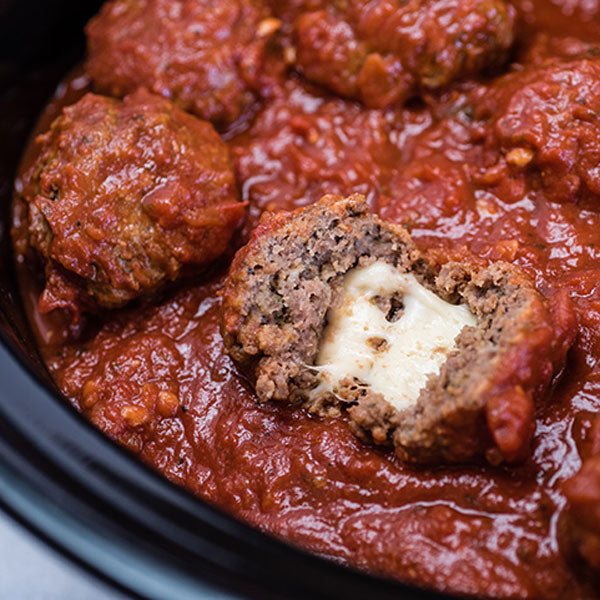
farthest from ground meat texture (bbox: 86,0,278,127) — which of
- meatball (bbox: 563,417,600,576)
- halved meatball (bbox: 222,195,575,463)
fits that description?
meatball (bbox: 563,417,600,576)

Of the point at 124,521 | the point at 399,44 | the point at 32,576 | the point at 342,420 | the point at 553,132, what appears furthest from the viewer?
the point at 399,44

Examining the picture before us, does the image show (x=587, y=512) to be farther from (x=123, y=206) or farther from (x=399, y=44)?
(x=399, y=44)

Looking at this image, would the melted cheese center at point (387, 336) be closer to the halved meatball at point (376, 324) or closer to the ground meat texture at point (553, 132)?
the halved meatball at point (376, 324)

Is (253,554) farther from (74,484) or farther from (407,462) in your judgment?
(407,462)

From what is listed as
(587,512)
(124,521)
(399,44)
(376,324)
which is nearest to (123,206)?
(376,324)

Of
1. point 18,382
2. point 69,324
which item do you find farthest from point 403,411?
point 69,324

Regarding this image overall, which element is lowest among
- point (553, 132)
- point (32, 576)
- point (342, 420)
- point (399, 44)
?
point (32, 576)

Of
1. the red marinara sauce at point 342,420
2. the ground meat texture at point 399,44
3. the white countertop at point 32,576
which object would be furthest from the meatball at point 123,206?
the white countertop at point 32,576

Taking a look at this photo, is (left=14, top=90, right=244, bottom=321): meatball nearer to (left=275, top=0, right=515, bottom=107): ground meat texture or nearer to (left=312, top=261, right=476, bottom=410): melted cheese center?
(left=312, top=261, right=476, bottom=410): melted cheese center
